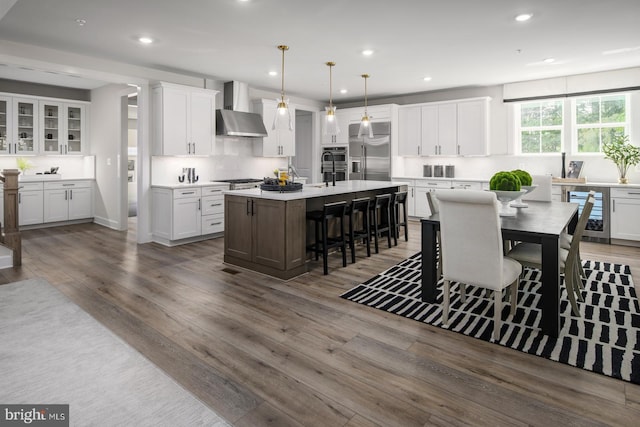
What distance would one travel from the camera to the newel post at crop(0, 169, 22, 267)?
4.66m

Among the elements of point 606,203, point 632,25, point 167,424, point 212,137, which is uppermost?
point 632,25

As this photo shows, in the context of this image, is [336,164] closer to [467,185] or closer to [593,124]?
[467,185]

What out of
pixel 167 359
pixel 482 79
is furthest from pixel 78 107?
pixel 482 79

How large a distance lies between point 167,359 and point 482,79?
256 inches

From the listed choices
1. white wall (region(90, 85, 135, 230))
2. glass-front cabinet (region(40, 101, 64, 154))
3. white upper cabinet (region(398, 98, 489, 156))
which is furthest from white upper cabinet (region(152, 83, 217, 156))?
white upper cabinet (region(398, 98, 489, 156))

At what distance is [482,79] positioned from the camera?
22.0ft

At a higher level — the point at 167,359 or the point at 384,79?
the point at 384,79

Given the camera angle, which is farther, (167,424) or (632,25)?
(632,25)

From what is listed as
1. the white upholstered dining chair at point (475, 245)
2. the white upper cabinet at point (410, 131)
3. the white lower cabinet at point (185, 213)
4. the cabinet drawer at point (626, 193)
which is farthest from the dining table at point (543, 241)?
the white upper cabinet at point (410, 131)

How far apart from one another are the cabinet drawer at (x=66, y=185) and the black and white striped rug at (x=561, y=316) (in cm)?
646

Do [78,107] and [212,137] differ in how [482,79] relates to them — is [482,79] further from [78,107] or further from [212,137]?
[78,107]

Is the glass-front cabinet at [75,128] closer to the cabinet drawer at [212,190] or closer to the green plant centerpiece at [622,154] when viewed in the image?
the cabinet drawer at [212,190]

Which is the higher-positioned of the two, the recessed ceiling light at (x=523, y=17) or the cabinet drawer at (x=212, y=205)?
the recessed ceiling light at (x=523, y=17)

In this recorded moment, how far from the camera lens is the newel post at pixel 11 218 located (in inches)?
184
